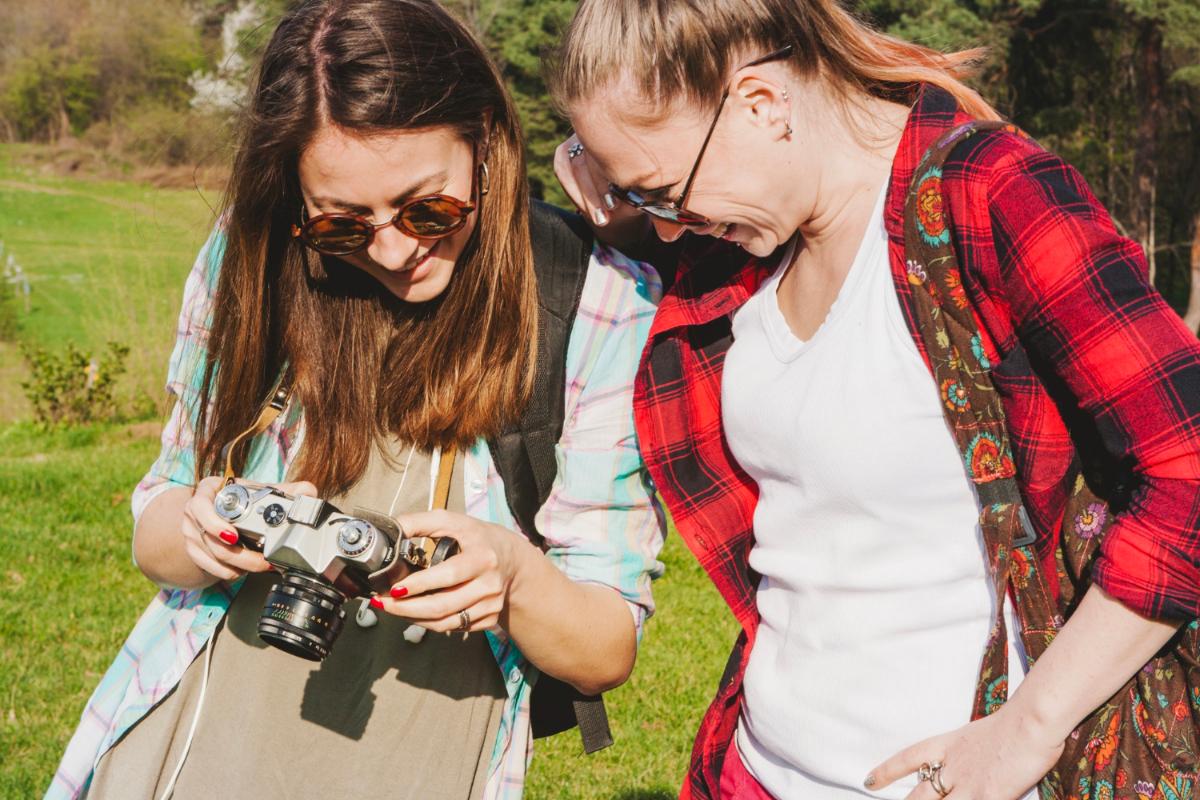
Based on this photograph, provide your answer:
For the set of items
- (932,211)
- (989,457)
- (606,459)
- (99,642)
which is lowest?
(99,642)

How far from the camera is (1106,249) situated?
1412 millimetres

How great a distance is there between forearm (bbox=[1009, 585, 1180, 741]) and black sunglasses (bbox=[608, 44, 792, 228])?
0.84m

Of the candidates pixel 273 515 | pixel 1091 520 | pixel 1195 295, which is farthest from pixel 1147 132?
pixel 273 515

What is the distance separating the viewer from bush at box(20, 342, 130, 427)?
9609mm

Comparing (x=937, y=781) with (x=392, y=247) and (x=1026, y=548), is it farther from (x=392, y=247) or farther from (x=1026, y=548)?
(x=392, y=247)

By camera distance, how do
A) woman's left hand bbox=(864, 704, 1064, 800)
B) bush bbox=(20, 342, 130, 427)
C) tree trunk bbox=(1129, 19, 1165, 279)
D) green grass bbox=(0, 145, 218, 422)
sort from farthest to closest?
tree trunk bbox=(1129, 19, 1165, 279) < bush bbox=(20, 342, 130, 427) < green grass bbox=(0, 145, 218, 422) < woman's left hand bbox=(864, 704, 1064, 800)

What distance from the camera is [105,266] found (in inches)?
435

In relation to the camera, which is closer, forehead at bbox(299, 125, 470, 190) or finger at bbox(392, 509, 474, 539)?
finger at bbox(392, 509, 474, 539)

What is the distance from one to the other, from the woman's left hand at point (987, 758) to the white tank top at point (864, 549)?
2.6 inches

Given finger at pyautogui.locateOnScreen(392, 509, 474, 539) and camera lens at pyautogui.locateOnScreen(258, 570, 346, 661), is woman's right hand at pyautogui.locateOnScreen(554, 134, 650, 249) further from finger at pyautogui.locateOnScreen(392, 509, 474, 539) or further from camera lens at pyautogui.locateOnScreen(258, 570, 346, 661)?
camera lens at pyautogui.locateOnScreen(258, 570, 346, 661)

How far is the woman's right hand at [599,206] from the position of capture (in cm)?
210

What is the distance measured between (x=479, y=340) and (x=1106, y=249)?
1.07 m

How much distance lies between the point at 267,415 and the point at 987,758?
133 centimetres

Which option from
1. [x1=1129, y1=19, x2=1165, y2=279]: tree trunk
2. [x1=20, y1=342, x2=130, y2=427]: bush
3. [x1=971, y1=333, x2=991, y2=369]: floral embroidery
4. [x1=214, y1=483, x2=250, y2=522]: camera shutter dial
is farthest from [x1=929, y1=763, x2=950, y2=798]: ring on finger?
[x1=1129, y1=19, x2=1165, y2=279]: tree trunk
